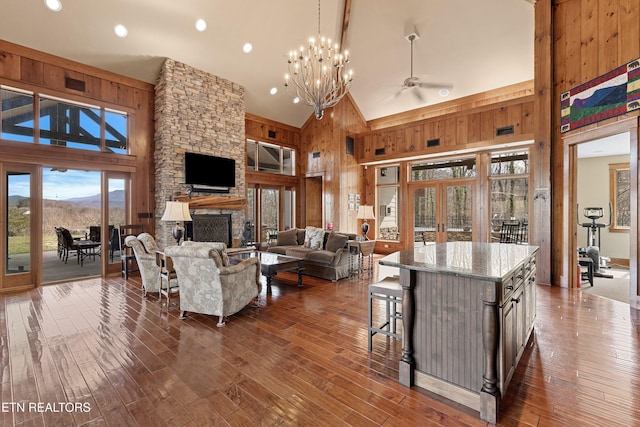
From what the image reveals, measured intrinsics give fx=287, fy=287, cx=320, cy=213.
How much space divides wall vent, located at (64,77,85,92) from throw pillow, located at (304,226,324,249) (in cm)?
550

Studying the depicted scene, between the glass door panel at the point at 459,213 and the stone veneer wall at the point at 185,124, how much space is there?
230 inches

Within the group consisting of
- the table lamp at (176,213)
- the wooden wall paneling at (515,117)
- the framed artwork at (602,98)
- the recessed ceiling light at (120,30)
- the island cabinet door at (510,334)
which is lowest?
the island cabinet door at (510,334)

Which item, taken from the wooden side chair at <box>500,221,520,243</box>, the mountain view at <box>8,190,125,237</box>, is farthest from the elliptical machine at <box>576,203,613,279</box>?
the mountain view at <box>8,190,125,237</box>

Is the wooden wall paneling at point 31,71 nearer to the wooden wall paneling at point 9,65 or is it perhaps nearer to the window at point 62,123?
the wooden wall paneling at point 9,65

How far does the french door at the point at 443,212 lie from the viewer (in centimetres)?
776

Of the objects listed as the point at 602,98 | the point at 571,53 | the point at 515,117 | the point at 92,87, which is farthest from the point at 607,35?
the point at 92,87

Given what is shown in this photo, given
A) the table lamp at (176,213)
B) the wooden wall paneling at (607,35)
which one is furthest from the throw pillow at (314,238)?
the wooden wall paneling at (607,35)

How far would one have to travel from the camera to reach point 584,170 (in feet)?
26.4

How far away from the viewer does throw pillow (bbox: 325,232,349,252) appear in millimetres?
5749

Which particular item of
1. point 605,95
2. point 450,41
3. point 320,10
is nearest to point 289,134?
point 320,10

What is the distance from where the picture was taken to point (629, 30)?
157 inches

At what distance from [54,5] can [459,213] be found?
952 cm

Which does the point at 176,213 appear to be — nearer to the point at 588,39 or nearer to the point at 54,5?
the point at 54,5

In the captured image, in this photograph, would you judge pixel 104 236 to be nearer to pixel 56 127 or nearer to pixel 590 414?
pixel 56 127
